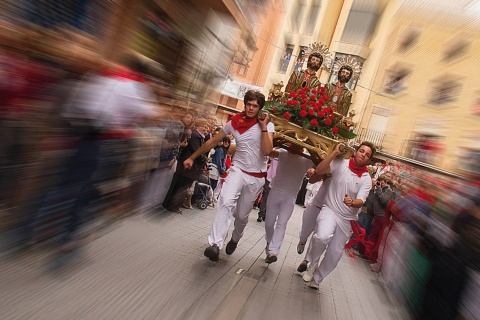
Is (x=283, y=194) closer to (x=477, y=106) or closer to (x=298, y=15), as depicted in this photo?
(x=298, y=15)

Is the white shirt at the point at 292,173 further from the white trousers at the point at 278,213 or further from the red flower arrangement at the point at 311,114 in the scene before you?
the red flower arrangement at the point at 311,114

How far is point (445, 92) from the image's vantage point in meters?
1.54

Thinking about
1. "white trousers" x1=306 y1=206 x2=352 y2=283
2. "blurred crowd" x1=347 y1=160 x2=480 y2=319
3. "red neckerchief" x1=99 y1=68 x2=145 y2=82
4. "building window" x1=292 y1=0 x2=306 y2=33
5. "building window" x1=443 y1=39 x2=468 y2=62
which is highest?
"building window" x1=292 y1=0 x2=306 y2=33

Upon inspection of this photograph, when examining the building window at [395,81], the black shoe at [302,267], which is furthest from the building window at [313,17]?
the black shoe at [302,267]

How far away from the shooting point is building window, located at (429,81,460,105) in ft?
4.92

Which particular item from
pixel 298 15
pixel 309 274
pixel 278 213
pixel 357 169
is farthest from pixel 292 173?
pixel 298 15

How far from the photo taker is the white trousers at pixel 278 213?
4461mm

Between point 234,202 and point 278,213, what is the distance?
0.87 meters

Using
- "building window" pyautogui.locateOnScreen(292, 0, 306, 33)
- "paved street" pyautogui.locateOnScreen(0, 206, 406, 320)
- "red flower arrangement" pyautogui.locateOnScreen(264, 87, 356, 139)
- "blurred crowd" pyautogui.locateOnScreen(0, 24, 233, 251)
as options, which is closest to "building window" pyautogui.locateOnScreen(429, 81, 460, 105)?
"building window" pyautogui.locateOnScreen(292, 0, 306, 33)

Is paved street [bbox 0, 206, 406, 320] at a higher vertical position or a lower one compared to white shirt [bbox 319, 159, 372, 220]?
lower

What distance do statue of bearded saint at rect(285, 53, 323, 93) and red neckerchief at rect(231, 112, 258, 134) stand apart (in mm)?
949

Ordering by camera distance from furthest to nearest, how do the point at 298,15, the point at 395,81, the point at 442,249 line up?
the point at 442,249
the point at 298,15
the point at 395,81

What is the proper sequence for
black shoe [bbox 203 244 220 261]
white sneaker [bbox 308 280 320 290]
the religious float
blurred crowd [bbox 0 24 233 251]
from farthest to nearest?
white sneaker [bbox 308 280 320 290], the religious float, black shoe [bbox 203 244 220 261], blurred crowd [bbox 0 24 233 251]

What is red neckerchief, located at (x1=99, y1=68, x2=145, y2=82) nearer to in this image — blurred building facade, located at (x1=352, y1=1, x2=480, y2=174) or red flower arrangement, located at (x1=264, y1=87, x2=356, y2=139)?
blurred building facade, located at (x1=352, y1=1, x2=480, y2=174)
